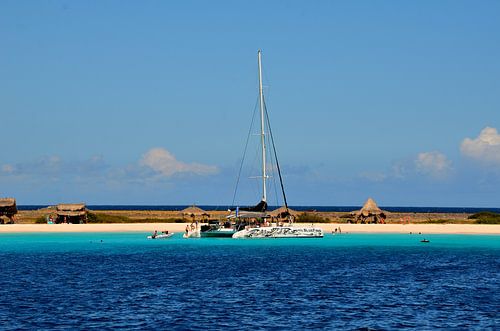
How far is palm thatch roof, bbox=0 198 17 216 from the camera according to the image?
99.6 m

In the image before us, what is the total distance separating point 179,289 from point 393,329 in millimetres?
14627

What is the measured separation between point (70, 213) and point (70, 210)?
64 cm

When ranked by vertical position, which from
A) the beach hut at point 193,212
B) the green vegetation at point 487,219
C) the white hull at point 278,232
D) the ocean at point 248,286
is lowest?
the ocean at point 248,286

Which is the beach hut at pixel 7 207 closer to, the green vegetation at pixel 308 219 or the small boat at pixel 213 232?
the small boat at pixel 213 232

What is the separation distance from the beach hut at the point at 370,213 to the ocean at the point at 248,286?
3237cm

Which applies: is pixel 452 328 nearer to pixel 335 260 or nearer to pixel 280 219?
pixel 335 260

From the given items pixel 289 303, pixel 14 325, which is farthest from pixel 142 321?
pixel 289 303

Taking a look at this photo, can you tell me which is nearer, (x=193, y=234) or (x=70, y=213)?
(x=193, y=234)

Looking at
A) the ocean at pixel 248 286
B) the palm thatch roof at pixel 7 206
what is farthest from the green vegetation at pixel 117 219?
the ocean at pixel 248 286

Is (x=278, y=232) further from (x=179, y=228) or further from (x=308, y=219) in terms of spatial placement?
(x=308, y=219)

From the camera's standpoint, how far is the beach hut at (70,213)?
102 meters

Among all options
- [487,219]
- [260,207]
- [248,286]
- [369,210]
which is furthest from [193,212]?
[248,286]

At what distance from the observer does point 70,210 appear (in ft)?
339

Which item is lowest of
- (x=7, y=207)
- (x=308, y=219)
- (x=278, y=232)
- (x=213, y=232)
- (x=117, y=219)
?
→ (x=278, y=232)
